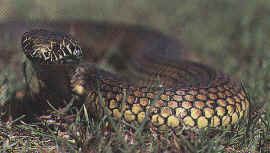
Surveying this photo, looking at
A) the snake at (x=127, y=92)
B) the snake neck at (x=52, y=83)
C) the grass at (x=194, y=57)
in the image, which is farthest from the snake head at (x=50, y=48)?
the grass at (x=194, y=57)

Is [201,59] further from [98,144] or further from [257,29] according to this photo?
[98,144]

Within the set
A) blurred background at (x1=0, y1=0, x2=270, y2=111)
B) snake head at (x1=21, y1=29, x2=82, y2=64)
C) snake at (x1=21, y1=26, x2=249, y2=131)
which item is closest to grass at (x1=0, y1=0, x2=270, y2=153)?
blurred background at (x1=0, y1=0, x2=270, y2=111)

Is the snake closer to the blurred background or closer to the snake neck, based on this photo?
the snake neck

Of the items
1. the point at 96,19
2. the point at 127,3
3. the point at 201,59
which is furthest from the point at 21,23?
the point at 201,59

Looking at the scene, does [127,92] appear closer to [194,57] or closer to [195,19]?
[194,57]

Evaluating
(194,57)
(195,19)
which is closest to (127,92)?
(194,57)
